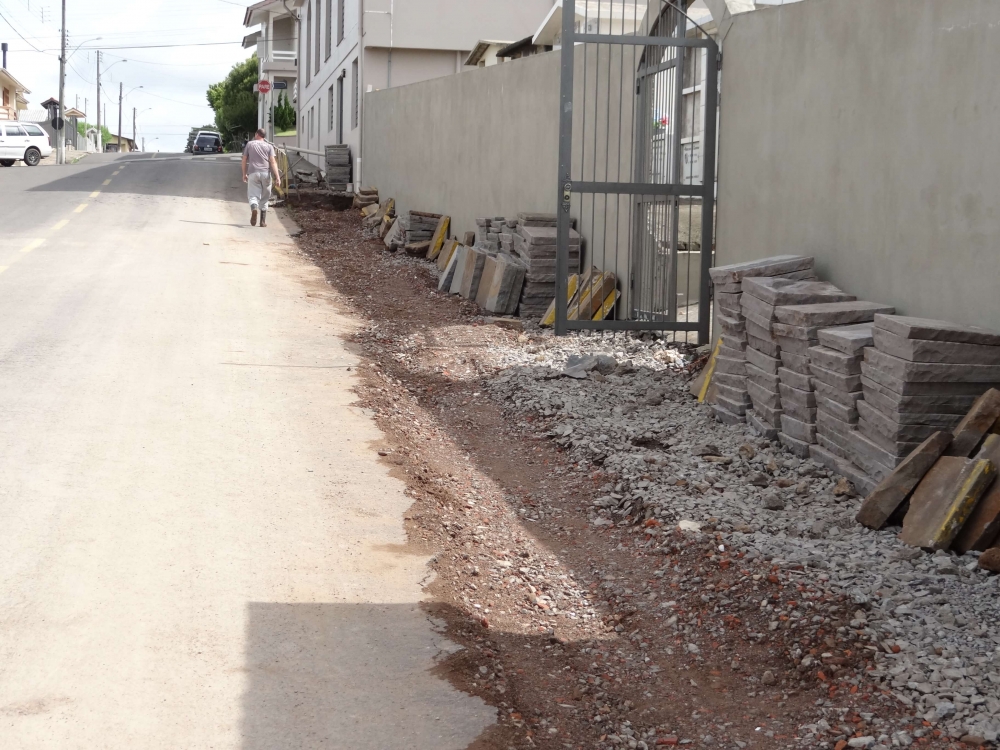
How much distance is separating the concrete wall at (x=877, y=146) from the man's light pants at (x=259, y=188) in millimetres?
13413

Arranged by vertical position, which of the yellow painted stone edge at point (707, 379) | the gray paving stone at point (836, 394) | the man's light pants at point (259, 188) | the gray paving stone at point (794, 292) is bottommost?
the yellow painted stone edge at point (707, 379)

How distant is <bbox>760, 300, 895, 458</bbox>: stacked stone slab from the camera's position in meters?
6.19

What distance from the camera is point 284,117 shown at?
56.6m

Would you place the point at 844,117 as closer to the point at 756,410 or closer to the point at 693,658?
the point at 756,410

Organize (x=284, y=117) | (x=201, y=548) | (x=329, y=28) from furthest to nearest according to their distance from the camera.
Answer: (x=284, y=117) → (x=329, y=28) → (x=201, y=548)

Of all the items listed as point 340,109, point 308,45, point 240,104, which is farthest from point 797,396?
point 240,104

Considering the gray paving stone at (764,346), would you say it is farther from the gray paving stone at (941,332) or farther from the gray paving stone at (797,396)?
the gray paving stone at (941,332)

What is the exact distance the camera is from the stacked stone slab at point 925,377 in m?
5.28

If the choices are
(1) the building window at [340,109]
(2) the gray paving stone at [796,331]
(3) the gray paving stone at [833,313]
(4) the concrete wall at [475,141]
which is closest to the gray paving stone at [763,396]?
(2) the gray paving stone at [796,331]

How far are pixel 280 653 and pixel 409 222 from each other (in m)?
13.5

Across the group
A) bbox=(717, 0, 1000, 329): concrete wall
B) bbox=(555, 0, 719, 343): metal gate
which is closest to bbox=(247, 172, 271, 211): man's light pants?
bbox=(555, 0, 719, 343): metal gate

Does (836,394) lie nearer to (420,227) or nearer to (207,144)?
(420,227)

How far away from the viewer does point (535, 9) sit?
2731 centimetres

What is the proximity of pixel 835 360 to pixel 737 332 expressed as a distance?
143 centimetres
